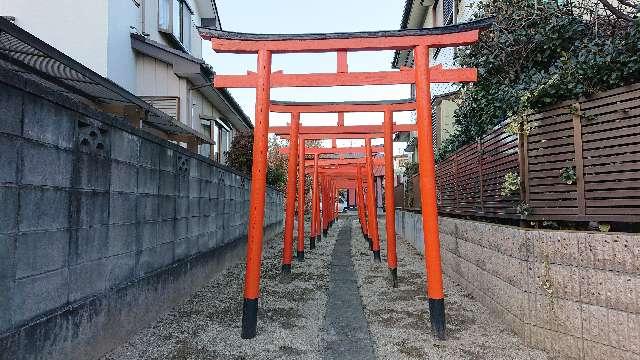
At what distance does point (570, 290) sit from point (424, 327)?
1.73 meters

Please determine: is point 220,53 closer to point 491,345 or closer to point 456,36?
point 456,36

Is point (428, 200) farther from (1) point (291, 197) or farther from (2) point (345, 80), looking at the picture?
(1) point (291, 197)

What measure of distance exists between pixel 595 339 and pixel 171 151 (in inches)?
205

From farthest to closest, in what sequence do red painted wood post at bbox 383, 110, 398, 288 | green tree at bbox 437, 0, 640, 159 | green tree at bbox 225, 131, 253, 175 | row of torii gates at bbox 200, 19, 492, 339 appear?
green tree at bbox 225, 131, 253, 175 < red painted wood post at bbox 383, 110, 398, 288 < row of torii gates at bbox 200, 19, 492, 339 < green tree at bbox 437, 0, 640, 159

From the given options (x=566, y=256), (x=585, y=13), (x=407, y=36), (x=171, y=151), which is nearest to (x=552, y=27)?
(x=585, y=13)

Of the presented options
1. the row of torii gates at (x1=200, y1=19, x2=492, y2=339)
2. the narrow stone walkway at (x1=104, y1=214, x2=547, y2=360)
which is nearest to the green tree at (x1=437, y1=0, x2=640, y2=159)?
the row of torii gates at (x1=200, y1=19, x2=492, y2=339)

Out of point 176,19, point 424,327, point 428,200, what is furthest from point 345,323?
point 176,19

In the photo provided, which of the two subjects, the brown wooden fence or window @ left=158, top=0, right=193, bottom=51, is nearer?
the brown wooden fence

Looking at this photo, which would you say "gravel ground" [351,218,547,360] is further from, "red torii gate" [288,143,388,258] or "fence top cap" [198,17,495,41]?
"fence top cap" [198,17,495,41]

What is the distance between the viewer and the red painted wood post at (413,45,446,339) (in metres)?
4.74

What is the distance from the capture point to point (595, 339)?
358cm

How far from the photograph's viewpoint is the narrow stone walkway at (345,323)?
4.16 metres

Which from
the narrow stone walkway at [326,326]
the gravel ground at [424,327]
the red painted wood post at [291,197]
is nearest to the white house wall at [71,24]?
the red painted wood post at [291,197]

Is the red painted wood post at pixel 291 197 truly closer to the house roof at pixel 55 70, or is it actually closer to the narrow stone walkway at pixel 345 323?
the narrow stone walkway at pixel 345 323
